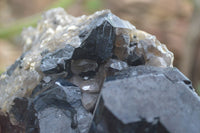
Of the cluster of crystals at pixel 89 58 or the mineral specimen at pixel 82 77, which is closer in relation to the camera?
the mineral specimen at pixel 82 77

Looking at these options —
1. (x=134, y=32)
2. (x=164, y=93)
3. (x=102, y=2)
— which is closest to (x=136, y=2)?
(x=102, y=2)

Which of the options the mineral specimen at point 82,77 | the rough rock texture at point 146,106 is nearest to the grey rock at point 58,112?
the mineral specimen at point 82,77

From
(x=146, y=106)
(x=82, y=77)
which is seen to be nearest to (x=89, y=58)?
(x=82, y=77)

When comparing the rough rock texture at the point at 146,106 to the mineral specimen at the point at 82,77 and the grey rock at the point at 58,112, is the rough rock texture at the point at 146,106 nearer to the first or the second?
the mineral specimen at the point at 82,77

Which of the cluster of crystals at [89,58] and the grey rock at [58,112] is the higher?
the cluster of crystals at [89,58]

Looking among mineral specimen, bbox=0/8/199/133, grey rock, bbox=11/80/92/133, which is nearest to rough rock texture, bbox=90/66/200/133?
mineral specimen, bbox=0/8/199/133
